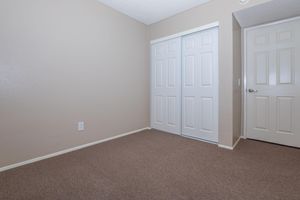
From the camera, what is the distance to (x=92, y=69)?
2.51 meters

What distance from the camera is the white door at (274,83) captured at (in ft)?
7.83

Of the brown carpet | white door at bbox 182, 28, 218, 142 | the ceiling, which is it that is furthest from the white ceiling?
the brown carpet

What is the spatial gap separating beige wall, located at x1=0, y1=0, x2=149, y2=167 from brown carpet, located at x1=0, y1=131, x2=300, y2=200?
361 millimetres

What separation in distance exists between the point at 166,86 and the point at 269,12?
1.91m

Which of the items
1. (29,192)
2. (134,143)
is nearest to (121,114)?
(134,143)

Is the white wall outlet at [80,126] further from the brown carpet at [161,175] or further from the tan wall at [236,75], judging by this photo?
the tan wall at [236,75]

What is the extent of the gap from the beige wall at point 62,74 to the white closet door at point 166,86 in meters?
0.48

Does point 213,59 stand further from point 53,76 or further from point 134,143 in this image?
point 53,76

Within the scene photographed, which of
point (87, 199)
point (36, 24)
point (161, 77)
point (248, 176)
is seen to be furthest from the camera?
point (161, 77)

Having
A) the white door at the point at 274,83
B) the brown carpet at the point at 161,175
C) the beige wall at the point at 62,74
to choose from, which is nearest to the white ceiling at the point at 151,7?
the beige wall at the point at 62,74

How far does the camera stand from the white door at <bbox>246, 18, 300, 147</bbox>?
239 centimetres

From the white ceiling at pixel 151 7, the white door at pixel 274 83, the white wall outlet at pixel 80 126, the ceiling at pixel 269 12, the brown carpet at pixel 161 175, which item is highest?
the white ceiling at pixel 151 7

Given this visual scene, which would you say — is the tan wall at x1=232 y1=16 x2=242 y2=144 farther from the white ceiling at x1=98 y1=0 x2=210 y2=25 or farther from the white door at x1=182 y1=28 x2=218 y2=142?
the white ceiling at x1=98 y1=0 x2=210 y2=25

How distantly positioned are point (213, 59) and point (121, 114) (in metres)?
1.85
